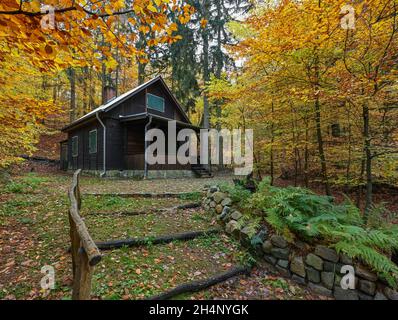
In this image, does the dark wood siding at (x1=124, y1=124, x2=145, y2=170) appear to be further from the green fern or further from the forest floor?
the green fern

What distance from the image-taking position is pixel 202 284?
3188mm

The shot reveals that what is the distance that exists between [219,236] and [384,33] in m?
5.85

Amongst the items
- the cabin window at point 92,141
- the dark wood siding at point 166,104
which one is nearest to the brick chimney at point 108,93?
the cabin window at point 92,141

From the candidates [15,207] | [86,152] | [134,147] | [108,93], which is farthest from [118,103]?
[15,207]

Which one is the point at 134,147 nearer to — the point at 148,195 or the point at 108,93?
the point at 108,93

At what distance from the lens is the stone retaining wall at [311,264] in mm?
3217

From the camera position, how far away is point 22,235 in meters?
4.43

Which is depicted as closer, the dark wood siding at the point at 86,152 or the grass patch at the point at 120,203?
the grass patch at the point at 120,203

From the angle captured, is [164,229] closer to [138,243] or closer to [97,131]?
[138,243]

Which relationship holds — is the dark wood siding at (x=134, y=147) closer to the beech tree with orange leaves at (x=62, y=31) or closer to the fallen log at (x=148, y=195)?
the fallen log at (x=148, y=195)

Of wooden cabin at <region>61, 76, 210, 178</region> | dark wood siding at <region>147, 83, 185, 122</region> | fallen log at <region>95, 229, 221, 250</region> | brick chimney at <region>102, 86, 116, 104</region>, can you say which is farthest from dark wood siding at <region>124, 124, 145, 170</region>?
fallen log at <region>95, 229, 221, 250</region>

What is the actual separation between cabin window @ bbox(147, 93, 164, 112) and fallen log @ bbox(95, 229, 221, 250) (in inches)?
484

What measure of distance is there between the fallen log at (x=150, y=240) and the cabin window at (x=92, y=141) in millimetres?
11511
